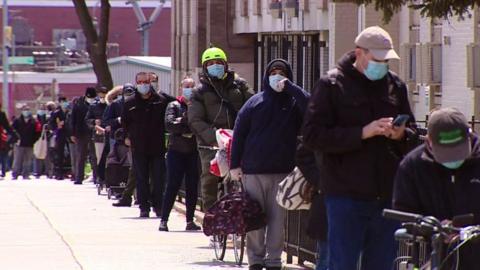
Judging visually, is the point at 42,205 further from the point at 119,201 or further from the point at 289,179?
the point at 289,179

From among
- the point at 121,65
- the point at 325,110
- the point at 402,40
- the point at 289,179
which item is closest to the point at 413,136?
the point at 325,110

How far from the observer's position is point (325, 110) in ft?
27.9

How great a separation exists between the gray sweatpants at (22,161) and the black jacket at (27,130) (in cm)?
21

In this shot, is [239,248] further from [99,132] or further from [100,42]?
[100,42]

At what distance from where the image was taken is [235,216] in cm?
1223

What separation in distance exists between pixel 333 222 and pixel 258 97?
144 inches

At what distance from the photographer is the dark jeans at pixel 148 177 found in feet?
60.8

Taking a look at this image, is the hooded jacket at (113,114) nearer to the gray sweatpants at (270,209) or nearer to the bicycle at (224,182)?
the bicycle at (224,182)

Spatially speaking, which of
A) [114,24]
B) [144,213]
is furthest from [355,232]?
[114,24]

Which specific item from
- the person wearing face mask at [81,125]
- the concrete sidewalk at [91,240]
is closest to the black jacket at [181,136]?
the concrete sidewalk at [91,240]

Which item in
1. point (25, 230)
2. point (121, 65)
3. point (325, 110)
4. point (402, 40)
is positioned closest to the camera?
point (325, 110)

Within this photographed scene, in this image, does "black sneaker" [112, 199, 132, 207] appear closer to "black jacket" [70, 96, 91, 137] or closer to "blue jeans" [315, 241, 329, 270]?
"black jacket" [70, 96, 91, 137]

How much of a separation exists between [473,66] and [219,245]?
17.1 feet

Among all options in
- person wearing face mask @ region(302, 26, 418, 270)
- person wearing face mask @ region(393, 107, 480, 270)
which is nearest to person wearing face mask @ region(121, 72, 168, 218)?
person wearing face mask @ region(302, 26, 418, 270)
